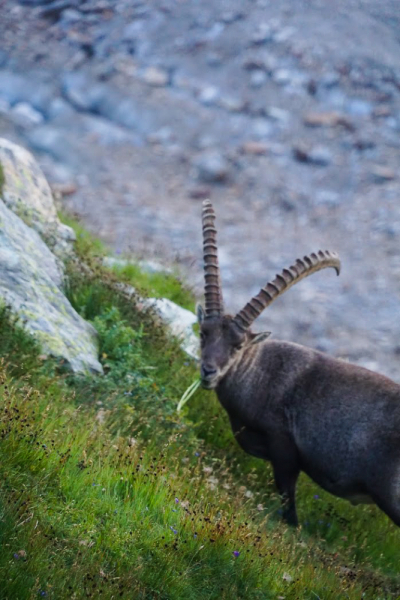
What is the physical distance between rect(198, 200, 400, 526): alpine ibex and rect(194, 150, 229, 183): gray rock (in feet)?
58.7

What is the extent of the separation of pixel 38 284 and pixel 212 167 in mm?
18745

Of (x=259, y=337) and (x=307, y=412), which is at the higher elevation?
(x=259, y=337)

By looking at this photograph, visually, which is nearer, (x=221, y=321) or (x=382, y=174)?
(x=221, y=321)

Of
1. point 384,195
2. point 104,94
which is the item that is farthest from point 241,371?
point 104,94

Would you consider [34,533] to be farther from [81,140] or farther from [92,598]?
[81,140]

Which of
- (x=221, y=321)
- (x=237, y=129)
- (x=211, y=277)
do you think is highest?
(x=211, y=277)

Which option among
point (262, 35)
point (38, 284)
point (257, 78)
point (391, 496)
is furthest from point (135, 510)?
point (262, 35)

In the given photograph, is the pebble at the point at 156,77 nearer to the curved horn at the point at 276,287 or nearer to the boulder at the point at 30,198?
the boulder at the point at 30,198

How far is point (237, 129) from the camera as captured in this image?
1119 inches

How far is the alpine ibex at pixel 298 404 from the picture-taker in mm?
8031

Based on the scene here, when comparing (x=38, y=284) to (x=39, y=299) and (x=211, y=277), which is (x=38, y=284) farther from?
(x=211, y=277)

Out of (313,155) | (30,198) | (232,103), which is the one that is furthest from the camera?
(232,103)

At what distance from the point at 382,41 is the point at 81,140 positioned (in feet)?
38.6

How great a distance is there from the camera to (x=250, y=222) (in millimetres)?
25844
